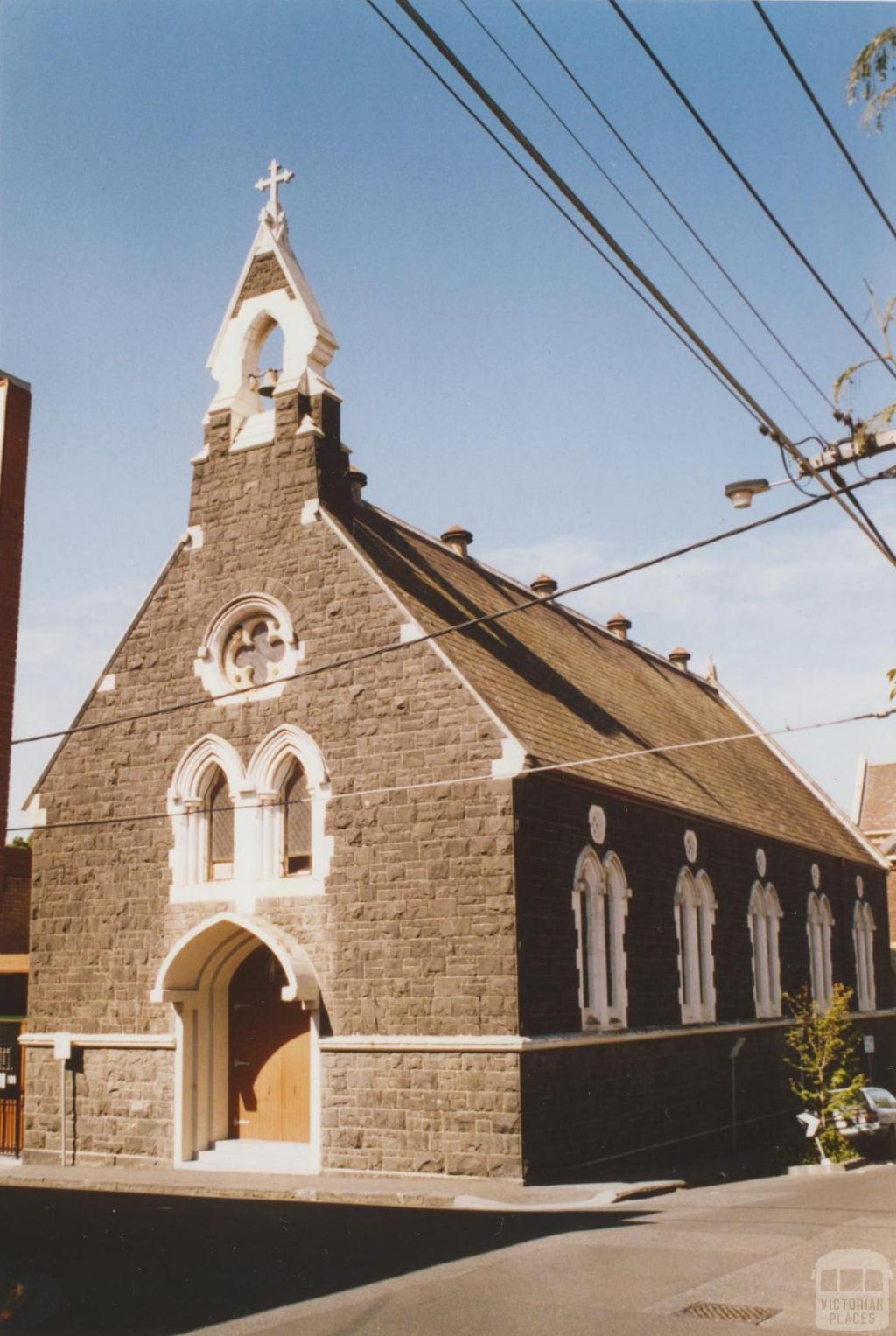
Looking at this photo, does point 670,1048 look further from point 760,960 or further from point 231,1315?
point 231,1315

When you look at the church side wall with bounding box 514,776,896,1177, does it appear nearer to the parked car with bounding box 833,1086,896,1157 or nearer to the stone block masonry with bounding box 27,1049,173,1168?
the parked car with bounding box 833,1086,896,1157

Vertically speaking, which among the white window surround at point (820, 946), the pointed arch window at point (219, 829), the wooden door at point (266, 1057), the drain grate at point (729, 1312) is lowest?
the drain grate at point (729, 1312)

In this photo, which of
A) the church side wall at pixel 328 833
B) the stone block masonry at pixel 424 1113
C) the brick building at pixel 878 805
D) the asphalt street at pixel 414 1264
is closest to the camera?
the asphalt street at pixel 414 1264

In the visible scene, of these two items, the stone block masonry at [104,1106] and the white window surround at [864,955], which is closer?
the stone block masonry at [104,1106]

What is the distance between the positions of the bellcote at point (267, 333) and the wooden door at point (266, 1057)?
28.7 feet

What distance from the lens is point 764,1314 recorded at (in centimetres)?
941

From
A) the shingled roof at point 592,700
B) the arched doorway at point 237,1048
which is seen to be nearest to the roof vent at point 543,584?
the shingled roof at point 592,700

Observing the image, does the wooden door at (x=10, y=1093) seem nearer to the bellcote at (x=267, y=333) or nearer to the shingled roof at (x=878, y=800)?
the bellcote at (x=267, y=333)

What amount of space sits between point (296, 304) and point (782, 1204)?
50.3 ft

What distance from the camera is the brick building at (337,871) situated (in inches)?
717

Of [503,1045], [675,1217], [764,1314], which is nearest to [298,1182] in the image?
[503,1045]

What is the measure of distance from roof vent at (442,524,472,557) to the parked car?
12460 millimetres

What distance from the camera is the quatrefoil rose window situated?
20.8 m

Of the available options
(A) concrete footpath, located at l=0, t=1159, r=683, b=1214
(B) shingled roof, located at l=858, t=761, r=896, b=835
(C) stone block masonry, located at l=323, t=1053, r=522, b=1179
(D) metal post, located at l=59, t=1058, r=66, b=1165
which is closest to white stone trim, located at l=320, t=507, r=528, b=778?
(C) stone block masonry, located at l=323, t=1053, r=522, b=1179
